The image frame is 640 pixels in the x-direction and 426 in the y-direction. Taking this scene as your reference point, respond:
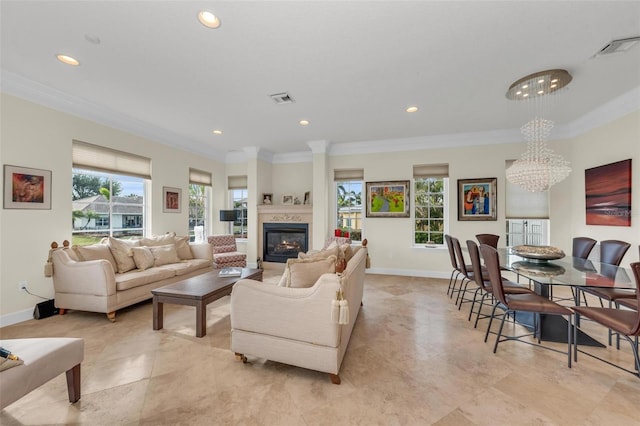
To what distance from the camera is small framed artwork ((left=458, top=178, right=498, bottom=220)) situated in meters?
4.95

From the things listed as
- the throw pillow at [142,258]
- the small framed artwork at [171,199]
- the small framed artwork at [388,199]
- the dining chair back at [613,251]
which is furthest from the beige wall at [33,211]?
the dining chair back at [613,251]

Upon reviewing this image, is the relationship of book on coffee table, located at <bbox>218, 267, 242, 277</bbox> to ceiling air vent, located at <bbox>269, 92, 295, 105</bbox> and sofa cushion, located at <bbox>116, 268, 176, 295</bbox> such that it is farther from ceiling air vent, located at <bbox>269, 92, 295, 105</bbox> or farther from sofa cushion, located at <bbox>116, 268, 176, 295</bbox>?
ceiling air vent, located at <bbox>269, 92, 295, 105</bbox>

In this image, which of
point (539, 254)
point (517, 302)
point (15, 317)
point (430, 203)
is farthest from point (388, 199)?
point (15, 317)

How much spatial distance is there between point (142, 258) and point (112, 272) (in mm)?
705

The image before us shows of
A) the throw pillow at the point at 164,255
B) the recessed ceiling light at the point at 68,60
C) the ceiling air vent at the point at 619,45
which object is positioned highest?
the recessed ceiling light at the point at 68,60

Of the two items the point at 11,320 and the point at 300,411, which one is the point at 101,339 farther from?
the point at 300,411

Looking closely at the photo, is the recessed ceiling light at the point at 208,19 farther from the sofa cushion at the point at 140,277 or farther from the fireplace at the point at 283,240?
the fireplace at the point at 283,240

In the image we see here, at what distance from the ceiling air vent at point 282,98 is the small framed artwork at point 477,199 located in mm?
3721

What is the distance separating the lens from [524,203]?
4844mm

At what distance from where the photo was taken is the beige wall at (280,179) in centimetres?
306

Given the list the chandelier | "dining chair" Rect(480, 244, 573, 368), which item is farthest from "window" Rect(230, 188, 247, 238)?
the chandelier

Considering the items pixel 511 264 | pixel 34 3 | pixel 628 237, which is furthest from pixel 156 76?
pixel 628 237

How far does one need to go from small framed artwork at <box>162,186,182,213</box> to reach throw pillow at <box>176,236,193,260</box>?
795 millimetres

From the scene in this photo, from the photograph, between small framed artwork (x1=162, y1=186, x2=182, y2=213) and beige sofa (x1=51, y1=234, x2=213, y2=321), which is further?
small framed artwork (x1=162, y1=186, x2=182, y2=213)
